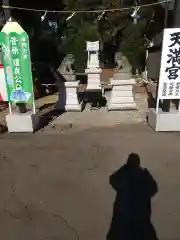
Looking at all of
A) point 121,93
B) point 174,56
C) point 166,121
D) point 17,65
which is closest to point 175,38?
point 174,56

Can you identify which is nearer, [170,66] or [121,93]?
[170,66]

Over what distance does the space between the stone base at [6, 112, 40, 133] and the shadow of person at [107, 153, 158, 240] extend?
2.79 meters

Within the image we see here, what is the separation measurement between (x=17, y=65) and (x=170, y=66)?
3.60 metres

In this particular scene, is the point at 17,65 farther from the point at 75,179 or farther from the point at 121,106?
the point at 121,106

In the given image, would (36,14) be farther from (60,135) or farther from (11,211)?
(11,211)

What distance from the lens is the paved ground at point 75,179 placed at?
3766 mm

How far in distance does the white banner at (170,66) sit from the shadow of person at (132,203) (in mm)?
2066

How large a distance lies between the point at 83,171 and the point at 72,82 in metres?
3.98

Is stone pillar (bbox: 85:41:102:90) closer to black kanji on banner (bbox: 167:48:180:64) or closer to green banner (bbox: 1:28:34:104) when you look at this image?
green banner (bbox: 1:28:34:104)

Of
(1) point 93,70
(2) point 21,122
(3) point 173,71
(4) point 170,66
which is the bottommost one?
(2) point 21,122

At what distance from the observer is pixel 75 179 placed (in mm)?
4879

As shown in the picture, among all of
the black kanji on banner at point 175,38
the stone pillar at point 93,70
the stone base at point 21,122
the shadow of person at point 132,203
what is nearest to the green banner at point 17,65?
the stone base at point 21,122

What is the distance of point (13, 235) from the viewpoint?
3.62m

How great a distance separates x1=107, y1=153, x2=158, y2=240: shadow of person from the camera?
3631mm
